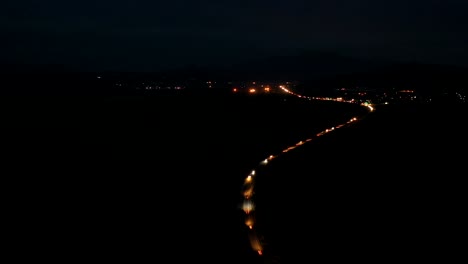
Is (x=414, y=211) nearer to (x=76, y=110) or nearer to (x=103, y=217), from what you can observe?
(x=103, y=217)

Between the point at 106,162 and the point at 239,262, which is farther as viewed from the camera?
the point at 106,162

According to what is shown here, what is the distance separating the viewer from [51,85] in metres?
87.6

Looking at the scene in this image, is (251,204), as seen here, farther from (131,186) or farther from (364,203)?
(131,186)

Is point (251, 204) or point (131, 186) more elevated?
point (251, 204)

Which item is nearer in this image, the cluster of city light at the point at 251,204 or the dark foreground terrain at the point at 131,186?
the cluster of city light at the point at 251,204

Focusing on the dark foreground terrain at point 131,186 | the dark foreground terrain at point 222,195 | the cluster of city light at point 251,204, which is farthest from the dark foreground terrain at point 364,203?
the dark foreground terrain at point 131,186

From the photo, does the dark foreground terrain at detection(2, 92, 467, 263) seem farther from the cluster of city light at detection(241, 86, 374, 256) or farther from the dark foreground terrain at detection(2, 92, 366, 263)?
the cluster of city light at detection(241, 86, 374, 256)

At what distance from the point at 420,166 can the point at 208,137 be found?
40.2 ft

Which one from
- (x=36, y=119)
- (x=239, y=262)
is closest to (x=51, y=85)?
(x=36, y=119)

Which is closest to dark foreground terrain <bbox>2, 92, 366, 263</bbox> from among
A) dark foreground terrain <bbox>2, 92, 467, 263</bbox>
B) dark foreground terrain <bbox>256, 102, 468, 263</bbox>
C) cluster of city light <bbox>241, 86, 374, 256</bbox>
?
dark foreground terrain <bbox>2, 92, 467, 263</bbox>

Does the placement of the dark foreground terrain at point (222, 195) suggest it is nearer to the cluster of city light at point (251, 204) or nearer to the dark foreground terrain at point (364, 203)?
the dark foreground terrain at point (364, 203)

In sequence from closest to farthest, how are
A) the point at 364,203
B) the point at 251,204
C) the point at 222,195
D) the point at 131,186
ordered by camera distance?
the point at 251,204 → the point at 364,203 → the point at 222,195 → the point at 131,186

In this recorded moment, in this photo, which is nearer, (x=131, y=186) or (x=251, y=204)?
(x=251, y=204)

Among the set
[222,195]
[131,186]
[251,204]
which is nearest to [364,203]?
[251,204]
